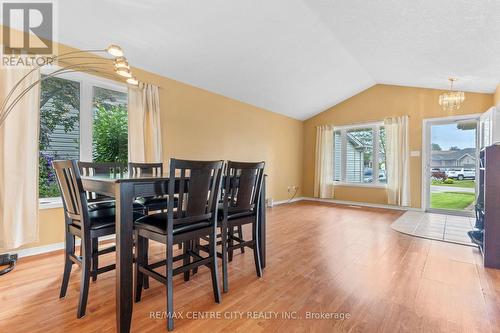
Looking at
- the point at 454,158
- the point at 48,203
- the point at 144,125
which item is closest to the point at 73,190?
the point at 48,203

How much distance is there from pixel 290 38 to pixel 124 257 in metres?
3.35

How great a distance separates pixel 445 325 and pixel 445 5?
268 cm

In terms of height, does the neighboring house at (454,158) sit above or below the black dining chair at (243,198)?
above

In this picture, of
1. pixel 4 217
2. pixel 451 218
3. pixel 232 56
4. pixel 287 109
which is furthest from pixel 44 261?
pixel 451 218

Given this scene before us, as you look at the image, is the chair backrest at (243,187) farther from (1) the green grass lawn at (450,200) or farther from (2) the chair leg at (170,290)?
(1) the green grass lawn at (450,200)

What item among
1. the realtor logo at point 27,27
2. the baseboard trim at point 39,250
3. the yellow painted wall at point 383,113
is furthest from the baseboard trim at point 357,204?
the realtor logo at point 27,27

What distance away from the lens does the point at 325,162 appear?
6.29m

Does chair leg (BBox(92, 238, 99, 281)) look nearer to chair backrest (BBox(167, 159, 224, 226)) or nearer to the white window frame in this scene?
chair backrest (BBox(167, 159, 224, 226))

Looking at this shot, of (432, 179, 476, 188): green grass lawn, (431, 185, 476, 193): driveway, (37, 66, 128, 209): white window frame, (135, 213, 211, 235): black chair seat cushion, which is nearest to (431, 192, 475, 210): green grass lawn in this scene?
(431, 185, 476, 193): driveway

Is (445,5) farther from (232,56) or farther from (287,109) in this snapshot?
(287,109)

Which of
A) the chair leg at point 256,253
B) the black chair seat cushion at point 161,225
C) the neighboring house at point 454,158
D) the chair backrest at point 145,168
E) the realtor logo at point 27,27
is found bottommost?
the chair leg at point 256,253

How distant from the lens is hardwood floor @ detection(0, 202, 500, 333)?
4.87 ft

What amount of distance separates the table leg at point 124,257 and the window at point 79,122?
2.11m

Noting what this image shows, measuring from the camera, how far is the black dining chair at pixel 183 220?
1.48 metres
